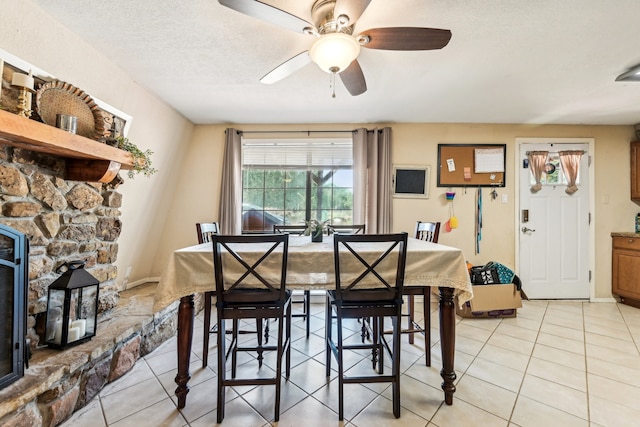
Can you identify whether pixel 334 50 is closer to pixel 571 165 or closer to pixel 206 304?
pixel 206 304

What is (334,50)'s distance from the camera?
144cm

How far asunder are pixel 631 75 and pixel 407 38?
7.40 ft

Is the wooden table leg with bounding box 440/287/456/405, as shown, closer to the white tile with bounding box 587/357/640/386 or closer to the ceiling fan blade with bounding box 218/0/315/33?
the white tile with bounding box 587/357/640/386

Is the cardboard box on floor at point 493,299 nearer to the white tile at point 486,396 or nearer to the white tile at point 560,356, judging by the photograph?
the white tile at point 560,356

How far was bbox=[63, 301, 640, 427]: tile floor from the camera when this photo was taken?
1508mm

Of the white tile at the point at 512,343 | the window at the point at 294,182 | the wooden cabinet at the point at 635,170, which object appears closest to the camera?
the white tile at the point at 512,343

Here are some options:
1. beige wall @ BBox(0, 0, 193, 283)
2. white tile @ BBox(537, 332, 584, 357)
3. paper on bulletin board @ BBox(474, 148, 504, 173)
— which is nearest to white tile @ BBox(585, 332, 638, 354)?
white tile @ BBox(537, 332, 584, 357)

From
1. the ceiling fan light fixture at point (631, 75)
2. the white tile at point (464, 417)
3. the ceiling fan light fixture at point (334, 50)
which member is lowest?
the white tile at point (464, 417)

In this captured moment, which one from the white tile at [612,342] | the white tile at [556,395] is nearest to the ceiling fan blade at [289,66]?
the white tile at [556,395]

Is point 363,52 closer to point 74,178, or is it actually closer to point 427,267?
point 427,267

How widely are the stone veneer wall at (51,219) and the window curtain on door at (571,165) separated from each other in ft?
17.0

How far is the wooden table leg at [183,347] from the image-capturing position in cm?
158

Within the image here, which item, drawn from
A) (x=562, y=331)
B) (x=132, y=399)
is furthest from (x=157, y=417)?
(x=562, y=331)

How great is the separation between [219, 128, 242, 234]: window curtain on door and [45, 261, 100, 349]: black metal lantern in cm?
179
